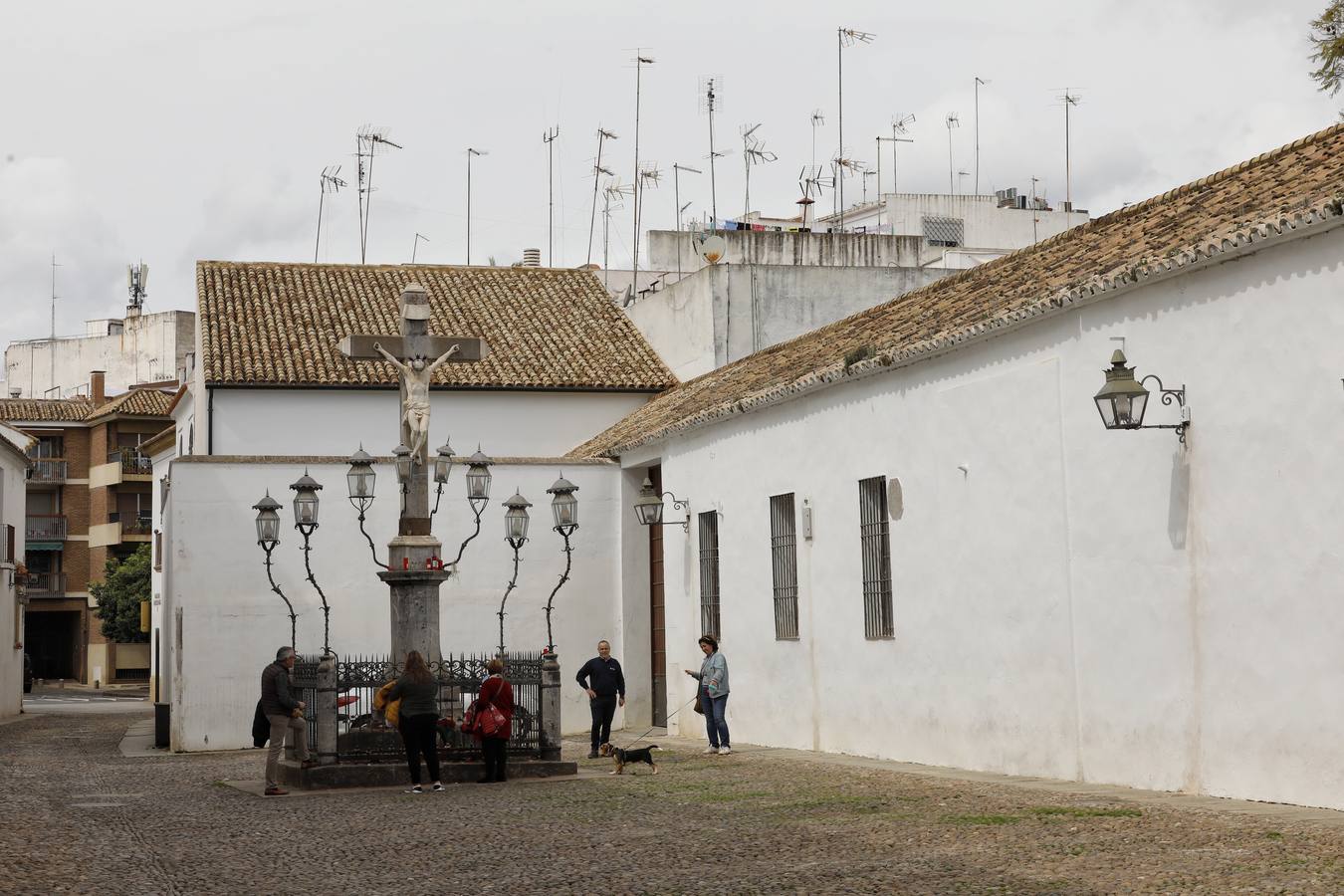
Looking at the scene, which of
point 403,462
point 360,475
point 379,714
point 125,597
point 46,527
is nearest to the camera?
point 379,714

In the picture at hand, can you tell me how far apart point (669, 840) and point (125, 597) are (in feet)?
163

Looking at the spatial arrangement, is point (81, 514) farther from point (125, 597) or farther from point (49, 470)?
point (125, 597)

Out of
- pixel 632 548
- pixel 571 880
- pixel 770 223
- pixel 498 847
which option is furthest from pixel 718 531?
pixel 770 223

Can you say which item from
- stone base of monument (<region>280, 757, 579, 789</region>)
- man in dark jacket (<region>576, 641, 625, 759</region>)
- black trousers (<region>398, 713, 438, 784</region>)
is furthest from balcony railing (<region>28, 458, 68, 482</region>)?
black trousers (<region>398, 713, 438, 784</region>)

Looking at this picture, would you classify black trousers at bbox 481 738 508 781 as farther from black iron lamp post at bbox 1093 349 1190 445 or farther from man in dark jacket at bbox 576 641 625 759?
black iron lamp post at bbox 1093 349 1190 445

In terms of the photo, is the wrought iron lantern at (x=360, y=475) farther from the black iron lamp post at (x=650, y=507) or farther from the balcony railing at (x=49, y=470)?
the balcony railing at (x=49, y=470)

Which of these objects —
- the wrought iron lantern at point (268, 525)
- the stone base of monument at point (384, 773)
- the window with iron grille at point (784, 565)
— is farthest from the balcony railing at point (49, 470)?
the stone base of monument at point (384, 773)

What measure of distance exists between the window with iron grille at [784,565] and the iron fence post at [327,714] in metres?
6.19

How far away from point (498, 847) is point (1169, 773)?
5.32 metres

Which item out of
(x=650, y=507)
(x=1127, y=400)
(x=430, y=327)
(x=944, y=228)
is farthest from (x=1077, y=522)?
(x=944, y=228)

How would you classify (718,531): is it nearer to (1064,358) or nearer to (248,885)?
(1064,358)

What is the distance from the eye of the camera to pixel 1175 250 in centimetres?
1328

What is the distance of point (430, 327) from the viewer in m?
31.8

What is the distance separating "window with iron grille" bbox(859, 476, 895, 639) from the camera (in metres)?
18.5
